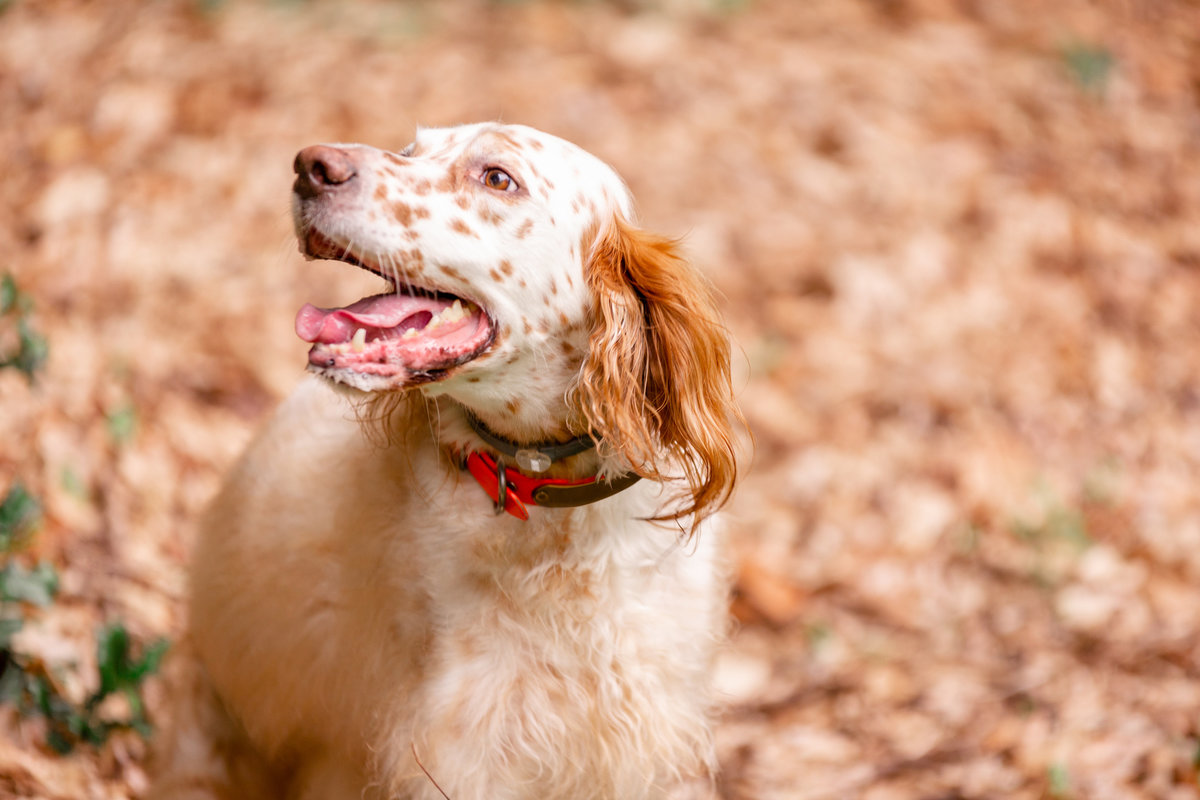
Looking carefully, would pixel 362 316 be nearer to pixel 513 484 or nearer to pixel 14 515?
pixel 513 484

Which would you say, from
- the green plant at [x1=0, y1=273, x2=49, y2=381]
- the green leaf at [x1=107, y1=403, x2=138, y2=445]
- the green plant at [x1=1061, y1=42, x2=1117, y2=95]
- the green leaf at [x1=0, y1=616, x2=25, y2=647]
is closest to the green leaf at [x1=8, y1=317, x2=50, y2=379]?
the green plant at [x1=0, y1=273, x2=49, y2=381]

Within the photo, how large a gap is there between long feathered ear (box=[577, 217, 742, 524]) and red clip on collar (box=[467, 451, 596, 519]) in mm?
132

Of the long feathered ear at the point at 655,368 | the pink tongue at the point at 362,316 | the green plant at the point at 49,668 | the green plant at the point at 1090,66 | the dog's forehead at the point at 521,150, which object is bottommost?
the green plant at the point at 49,668

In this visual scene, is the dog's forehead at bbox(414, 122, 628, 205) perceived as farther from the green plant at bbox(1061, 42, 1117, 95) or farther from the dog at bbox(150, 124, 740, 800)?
the green plant at bbox(1061, 42, 1117, 95)

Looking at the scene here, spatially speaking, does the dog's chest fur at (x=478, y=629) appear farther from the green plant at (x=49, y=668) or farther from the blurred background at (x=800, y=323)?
the blurred background at (x=800, y=323)

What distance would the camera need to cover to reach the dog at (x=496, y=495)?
1.99 meters

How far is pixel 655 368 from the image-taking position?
213 cm

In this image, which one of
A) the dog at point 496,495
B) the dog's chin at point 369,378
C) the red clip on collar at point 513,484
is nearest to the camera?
the dog's chin at point 369,378

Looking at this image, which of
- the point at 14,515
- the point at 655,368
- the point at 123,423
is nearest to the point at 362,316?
the point at 655,368

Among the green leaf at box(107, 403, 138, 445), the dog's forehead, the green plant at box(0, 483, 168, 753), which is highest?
the dog's forehead

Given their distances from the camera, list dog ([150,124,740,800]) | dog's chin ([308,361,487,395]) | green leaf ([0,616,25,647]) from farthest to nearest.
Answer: green leaf ([0,616,25,647]), dog ([150,124,740,800]), dog's chin ([308,361,487,395])

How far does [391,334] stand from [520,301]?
0.24 m

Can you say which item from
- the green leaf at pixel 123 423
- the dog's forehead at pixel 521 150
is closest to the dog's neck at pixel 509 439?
the dog's forehead at pixel 521 150

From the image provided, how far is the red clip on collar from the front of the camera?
83.9 inches
